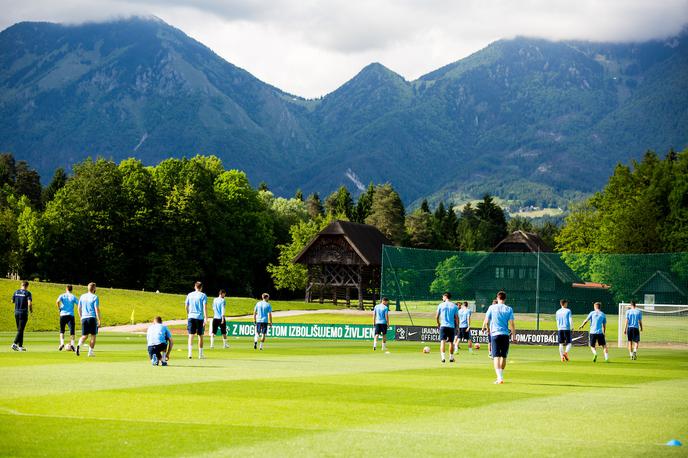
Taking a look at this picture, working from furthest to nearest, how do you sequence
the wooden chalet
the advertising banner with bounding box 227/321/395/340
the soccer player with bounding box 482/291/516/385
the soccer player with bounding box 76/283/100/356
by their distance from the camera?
the wooden chalet → the advertising banner with bounding box 227/321/395/340 → the soccer player with bounding box 76/283/100/356 → the soccer player with bounding box 482/291/516/385

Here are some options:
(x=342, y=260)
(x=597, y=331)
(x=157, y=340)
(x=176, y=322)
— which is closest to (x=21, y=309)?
(x=157, y=340)

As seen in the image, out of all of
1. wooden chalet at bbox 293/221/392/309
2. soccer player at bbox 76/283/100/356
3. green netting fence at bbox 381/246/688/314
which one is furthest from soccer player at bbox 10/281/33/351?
wooden chalet at bbox 293/221/392/309

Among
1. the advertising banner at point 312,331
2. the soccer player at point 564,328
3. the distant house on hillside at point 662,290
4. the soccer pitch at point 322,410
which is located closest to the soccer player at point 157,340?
the soccer pitch at point 322,410

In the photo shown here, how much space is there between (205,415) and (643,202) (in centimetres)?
8626

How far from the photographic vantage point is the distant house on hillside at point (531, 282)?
201 feet

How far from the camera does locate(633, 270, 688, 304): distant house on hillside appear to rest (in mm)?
57281

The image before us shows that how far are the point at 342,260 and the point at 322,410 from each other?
8895 centimetres

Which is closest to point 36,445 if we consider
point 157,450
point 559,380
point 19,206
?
point 157,450

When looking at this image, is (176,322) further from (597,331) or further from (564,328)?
(597,331)

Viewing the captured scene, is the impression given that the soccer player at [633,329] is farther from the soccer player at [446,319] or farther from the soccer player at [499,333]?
the soccer player at [499,333]

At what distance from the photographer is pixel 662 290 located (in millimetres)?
58656

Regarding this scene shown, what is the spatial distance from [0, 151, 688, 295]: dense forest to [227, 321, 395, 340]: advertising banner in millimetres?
46476

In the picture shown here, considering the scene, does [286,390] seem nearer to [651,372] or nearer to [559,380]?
[559,380]

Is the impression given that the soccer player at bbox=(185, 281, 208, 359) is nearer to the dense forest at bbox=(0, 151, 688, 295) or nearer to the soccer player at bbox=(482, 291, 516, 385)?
the soccer player at bbox=(482, 291, 516, 385)
